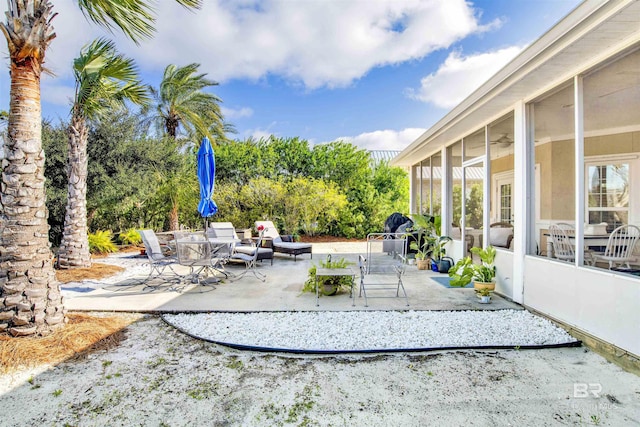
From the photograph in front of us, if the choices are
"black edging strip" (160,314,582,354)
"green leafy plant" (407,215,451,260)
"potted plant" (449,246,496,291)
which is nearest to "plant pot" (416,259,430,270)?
"green leafy plant" (407,215,451,260)

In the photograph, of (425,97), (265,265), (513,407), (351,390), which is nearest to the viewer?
(513,407)

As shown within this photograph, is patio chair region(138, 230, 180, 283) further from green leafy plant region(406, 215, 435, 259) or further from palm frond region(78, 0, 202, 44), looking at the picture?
green leafy plant region(406, 215, 435, 259)

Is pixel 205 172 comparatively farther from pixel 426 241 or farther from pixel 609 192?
pixel 609 192

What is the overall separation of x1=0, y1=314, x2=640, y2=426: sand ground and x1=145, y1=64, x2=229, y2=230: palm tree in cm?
1080

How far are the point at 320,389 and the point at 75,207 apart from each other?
748 centimetres

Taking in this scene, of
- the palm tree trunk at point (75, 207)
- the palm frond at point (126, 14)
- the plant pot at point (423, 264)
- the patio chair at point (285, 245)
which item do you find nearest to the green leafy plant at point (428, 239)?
the plant pot at point (423, 264)

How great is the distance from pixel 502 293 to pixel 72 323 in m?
5.93

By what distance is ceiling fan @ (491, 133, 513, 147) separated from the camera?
6.13m

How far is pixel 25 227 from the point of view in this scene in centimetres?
367

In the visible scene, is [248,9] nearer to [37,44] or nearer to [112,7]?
[112,7]

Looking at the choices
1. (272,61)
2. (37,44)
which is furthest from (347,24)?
(37,44)

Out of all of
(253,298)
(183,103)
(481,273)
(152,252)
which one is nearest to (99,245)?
(152,252)

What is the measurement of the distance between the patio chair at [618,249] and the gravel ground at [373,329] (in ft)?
3.47

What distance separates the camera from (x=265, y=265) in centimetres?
846
